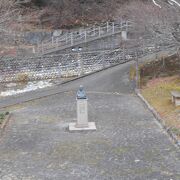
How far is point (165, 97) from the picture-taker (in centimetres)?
1952

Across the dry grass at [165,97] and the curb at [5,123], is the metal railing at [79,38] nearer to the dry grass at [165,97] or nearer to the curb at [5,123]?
the dry grass at [165,97]

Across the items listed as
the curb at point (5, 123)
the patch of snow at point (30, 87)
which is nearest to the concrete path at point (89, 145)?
the curb at point (5, 123)

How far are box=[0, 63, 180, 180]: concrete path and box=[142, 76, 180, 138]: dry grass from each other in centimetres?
45

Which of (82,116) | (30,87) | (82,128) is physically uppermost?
(82,116)

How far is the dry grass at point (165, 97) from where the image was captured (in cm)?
1509

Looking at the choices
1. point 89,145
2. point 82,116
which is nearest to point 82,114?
point 82,116

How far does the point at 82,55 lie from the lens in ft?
98.0

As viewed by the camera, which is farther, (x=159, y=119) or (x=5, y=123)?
(x=5, y=123)

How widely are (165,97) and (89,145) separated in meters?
7.24

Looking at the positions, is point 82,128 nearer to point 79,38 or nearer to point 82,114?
point 82,114

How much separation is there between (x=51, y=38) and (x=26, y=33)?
2.11 metres

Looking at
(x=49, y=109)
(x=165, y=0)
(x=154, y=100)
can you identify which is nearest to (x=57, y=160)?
(x=49, y=109)

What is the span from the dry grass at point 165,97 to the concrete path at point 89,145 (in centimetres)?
45

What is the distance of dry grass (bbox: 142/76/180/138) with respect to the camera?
15094mm
